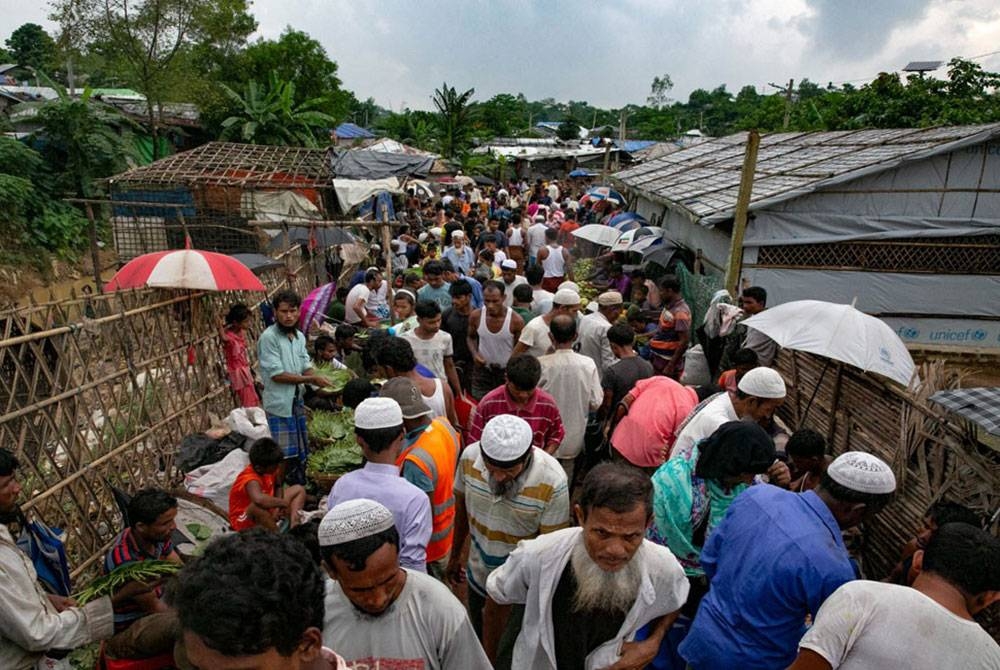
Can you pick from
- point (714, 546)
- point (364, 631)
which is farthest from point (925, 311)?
point (364, 631)

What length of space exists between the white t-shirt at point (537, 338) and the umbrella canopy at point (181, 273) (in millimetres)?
2612

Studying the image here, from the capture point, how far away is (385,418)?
9.90ft

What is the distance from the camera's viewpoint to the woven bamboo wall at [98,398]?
4133 mm

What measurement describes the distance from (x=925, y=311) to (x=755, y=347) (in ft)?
15.2

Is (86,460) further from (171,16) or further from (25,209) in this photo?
(171,16)

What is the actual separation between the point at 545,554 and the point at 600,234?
11.0 metres

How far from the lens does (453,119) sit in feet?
102

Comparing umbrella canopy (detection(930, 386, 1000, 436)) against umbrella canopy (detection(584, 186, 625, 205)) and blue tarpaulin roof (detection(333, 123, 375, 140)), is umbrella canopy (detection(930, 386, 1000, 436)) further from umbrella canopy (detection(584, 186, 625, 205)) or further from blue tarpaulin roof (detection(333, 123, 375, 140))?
blue tarpaulin roof (detection(333, 123, 375, 140))

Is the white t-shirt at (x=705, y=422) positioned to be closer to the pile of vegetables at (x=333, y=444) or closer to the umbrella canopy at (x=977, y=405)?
the umbrella canopy at (x=977, y=405)

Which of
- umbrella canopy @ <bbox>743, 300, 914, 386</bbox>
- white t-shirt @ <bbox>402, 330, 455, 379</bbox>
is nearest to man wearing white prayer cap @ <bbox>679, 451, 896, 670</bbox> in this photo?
umbrella canopy @ <bbox>743, 300, 914, 386</bbox>

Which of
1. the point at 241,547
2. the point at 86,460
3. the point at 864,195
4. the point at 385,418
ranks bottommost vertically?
the point at 86,460

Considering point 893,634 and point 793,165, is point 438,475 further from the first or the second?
point 793,165

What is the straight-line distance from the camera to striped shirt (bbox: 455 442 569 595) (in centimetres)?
298

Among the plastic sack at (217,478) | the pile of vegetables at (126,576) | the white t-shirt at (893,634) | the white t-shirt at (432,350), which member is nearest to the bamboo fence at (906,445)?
the white t-shirt at (893,634)
